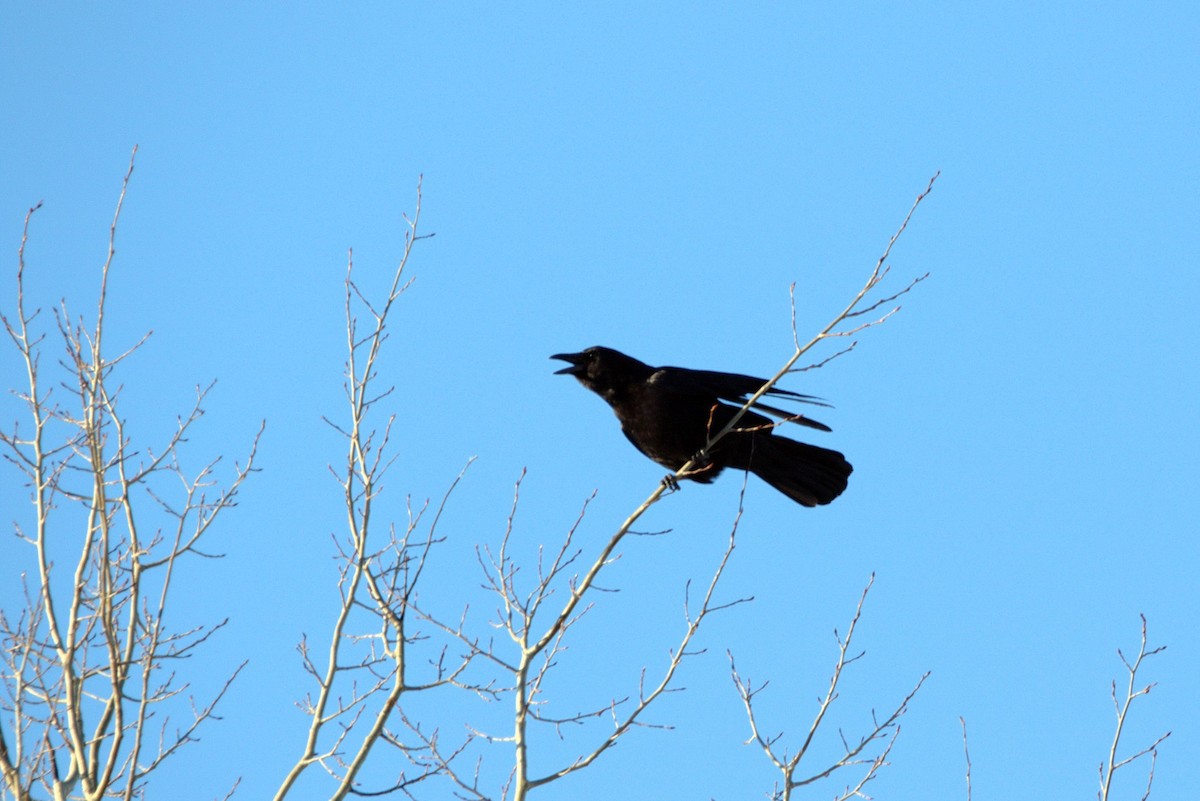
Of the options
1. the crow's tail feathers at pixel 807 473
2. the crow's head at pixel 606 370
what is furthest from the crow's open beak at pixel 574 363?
the crow's tail feathers at pixel 807 473

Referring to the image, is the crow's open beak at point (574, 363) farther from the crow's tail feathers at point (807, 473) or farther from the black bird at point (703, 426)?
the crow's tail feathers at point (807, 473)

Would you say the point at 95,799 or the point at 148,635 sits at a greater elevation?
the point at 148,635

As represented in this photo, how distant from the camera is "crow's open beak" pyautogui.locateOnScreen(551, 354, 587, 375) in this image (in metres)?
9.56

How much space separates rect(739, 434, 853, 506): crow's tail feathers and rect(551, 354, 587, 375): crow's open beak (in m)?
1.45

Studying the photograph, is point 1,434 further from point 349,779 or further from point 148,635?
point 349,779

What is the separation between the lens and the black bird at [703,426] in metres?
8.74

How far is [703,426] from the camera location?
8.77 meters

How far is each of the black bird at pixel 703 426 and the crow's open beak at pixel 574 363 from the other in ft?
0.09

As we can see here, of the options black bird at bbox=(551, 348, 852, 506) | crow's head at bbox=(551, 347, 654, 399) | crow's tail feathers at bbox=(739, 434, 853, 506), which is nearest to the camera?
black bird at bbox=(551, 348, 852, 506)

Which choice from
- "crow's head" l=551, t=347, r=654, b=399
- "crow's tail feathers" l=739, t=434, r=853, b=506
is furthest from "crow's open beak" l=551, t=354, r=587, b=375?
"crow's tail feathers" l=739, t=434, r=853, b=506

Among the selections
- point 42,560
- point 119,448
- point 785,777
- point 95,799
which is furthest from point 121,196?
point 785,777

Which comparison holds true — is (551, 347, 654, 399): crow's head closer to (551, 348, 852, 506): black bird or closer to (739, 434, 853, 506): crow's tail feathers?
(551, 348, 852, 506): black bird

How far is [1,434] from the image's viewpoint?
6.63m

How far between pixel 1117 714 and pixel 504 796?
3029 mm
